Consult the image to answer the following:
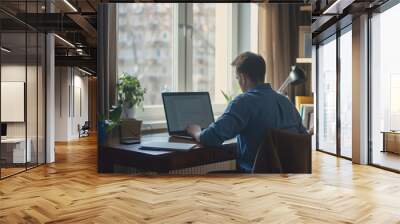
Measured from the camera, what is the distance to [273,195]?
4730mm

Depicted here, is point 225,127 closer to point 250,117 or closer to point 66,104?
point 250,117

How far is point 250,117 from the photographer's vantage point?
5441mm

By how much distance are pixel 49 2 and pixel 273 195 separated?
5427mm

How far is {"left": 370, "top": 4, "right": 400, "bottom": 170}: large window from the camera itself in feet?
22.0

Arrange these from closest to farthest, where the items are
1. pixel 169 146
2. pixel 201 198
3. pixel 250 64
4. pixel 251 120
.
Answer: pixel 201 198 → pixel 251 120 → pixel 169 146 → pixel 250 64

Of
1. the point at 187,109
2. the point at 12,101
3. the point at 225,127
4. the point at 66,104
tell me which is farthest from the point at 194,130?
the point at 66,104

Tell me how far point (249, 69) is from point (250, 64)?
0.07 meters

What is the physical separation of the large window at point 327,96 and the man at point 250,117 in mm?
4240

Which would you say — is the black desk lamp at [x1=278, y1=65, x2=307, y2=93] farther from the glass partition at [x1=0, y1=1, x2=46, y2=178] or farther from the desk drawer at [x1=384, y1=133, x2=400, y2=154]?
the glass partition at [x1=0, y1=1, x2=46, y2=178]

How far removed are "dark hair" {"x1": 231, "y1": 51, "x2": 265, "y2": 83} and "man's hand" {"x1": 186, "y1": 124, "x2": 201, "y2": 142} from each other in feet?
3.08

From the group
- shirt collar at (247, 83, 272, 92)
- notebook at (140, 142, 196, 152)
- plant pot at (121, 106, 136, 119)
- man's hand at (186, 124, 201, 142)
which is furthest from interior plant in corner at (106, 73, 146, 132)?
shirt collar at (247, 83, 272, 92)

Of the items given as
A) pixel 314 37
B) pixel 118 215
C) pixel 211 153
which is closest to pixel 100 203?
pixel 118 215

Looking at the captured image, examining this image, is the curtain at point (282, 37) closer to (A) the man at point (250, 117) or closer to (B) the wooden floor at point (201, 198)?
(A) the man at point (250, 117)

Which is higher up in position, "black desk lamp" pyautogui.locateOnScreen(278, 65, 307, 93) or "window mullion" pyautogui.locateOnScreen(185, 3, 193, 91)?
"window mullion" pyautogui.locateOnScreen(185, 3, 193, 91)
